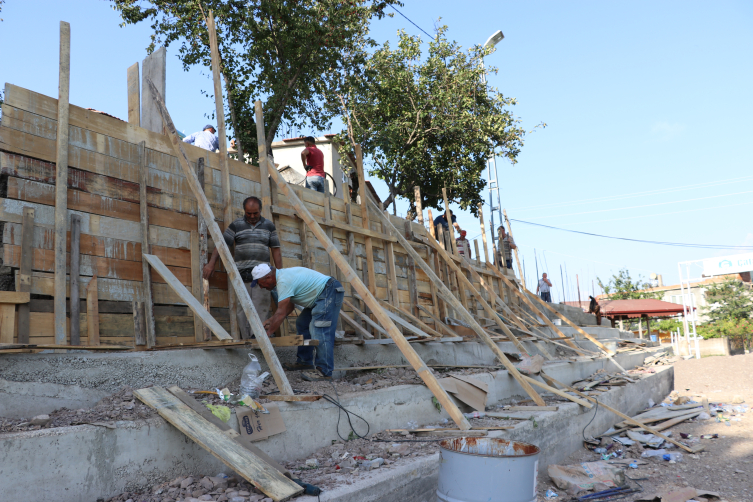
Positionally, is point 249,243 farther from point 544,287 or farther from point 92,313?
point 544,287

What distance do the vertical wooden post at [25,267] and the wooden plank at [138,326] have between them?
0.86m

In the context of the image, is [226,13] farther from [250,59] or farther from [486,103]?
[486,103]

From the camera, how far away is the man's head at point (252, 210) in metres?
5.65

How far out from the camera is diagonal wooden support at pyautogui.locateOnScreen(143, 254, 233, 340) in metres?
4.54

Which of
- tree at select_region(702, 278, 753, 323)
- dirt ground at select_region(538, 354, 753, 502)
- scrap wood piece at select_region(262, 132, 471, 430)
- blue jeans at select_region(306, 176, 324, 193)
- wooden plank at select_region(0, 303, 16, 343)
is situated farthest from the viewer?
tree at select_region(702, 278, 753, 323)

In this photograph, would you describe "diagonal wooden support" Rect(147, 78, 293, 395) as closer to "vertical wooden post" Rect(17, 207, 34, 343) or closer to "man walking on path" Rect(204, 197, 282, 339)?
"man walking on path" Rect(204, 197, 282, 339)

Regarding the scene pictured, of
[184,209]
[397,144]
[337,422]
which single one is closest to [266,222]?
[184,209]

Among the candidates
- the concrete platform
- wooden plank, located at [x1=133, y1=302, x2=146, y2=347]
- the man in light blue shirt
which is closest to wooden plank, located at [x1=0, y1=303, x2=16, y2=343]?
the concrete platform

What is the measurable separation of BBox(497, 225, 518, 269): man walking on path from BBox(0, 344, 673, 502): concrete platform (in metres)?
10.7

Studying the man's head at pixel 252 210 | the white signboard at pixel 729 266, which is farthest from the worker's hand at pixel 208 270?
the white signboard at pixel 729 266

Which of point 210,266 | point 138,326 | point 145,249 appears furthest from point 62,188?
point 210,266

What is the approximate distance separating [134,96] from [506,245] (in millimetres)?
12355

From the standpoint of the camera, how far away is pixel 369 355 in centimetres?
654

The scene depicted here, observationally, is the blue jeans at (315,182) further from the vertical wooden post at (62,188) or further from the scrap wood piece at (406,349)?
the vertical wooden post at (62,188)
